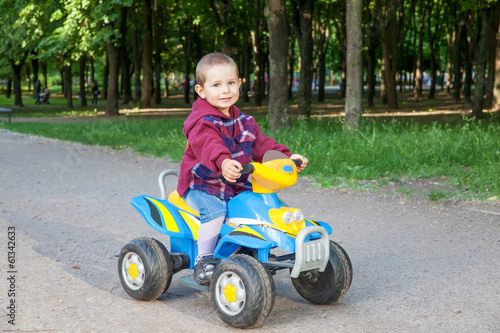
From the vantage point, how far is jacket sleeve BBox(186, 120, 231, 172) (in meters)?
3.39

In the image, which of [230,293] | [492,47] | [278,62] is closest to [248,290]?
[230,293]

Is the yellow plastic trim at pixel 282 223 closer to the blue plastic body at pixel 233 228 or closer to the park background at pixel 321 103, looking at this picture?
the blue plastic body at pixel 233 228

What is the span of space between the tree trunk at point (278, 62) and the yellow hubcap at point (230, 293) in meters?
10.3

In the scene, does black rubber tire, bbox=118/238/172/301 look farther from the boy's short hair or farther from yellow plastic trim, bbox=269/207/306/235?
the boy's short hair

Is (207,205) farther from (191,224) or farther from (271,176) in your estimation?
(271,176)

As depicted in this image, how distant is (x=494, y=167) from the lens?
7887mm

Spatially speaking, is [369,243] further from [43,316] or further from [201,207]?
[43,316]

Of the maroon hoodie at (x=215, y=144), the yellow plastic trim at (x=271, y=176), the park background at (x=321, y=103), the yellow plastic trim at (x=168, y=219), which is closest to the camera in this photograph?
the yellow plastic trim at (x=271, y=176)

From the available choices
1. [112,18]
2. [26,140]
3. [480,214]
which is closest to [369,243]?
[480,214]

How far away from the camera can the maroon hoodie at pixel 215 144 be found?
3.57 m

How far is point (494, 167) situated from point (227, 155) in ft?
18.6

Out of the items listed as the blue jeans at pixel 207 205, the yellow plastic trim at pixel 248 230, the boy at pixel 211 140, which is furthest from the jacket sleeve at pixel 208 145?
the yellow plastic trim at pixel 248 230

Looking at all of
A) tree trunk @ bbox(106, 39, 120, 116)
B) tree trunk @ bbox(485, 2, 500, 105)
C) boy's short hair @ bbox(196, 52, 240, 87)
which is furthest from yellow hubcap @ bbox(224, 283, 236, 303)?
tree trunk @ bbox(106, 39, 120, 116)

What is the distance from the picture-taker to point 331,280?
3.74 meters
